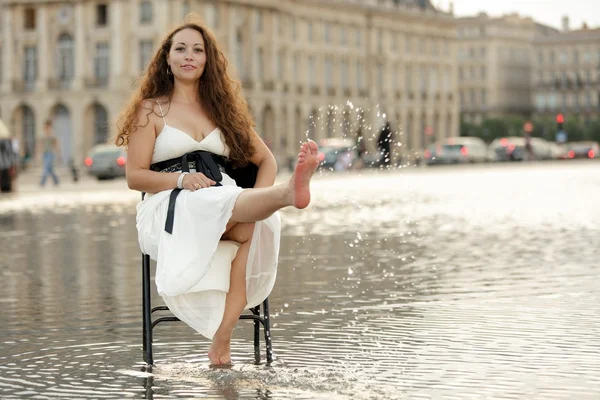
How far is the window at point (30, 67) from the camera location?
9556 centimetres

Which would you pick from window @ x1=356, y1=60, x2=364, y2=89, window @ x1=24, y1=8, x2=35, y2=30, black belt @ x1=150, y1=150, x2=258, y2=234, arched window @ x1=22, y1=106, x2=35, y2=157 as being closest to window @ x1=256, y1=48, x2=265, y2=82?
window @ x1=24, y1=8, x2=35, y2=30

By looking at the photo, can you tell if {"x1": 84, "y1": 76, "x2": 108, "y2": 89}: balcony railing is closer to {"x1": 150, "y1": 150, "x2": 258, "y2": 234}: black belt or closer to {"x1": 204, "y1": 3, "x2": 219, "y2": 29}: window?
{"x1": 204, "y1": 3, "x2": 219, "y2": 29}: window

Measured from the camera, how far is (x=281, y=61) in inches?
4151

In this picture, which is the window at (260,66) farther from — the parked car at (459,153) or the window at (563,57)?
the window at (563,57)

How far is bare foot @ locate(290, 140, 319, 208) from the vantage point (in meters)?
7.44

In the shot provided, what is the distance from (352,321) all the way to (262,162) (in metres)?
2.18

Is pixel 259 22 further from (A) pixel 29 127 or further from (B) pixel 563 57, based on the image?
(B) pixel 563 57

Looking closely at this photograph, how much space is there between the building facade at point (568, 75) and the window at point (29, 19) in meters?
103

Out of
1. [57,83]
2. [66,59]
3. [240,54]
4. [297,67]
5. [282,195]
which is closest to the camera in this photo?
[282,195]

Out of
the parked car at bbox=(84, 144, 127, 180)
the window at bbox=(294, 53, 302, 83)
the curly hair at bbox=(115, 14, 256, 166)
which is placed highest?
the window at bbox=(294, 53, 302, 83)

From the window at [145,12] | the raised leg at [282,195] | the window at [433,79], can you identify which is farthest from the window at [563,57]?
the raised leg at [282,195]

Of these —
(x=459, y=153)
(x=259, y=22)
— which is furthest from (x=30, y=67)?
(x=459, y=153)

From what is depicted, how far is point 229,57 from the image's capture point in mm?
96062

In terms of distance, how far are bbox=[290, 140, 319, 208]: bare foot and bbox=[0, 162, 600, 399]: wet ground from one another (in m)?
0.81
